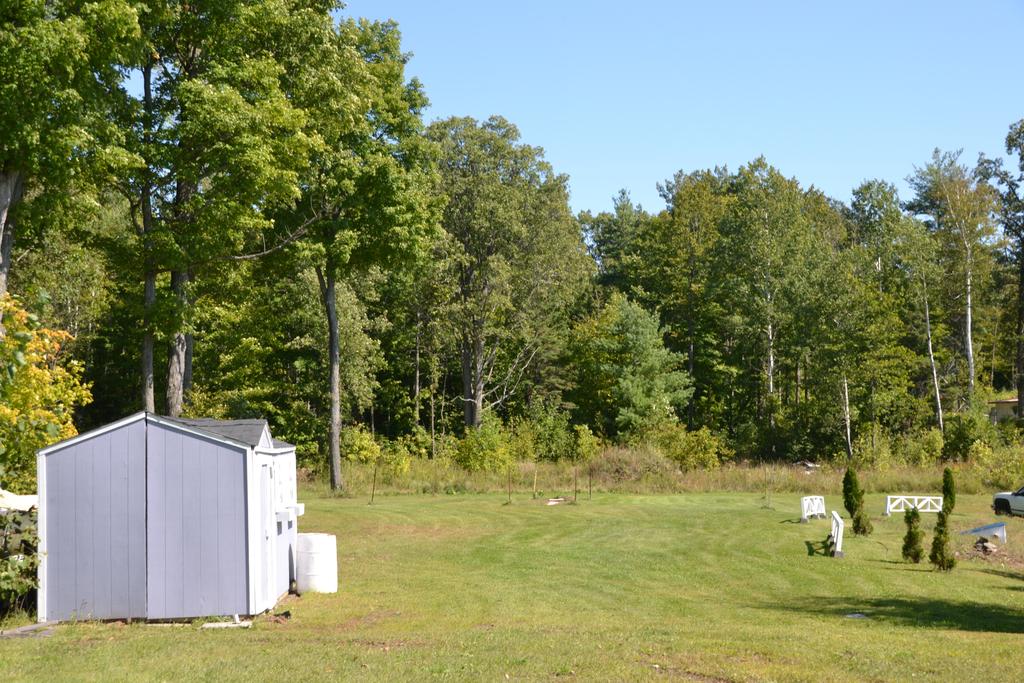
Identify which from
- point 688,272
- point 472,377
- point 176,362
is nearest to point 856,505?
point 176,362

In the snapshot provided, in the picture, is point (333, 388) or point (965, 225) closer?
point (333, 388)

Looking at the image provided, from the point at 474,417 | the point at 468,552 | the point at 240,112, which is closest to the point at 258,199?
the point at 240,112

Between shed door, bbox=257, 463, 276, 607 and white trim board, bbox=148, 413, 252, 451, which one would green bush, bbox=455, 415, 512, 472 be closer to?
shed door, bbox=257, 463, 276, 607

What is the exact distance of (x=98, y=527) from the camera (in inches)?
521

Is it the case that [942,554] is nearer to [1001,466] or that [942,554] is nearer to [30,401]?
[30,401]

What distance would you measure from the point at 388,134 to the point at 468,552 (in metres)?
17.4

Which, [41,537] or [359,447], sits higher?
[359,447]

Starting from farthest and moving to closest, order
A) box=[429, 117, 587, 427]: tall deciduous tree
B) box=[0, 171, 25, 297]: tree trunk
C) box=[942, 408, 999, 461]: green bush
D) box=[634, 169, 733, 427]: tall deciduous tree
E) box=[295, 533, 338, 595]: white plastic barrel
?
box=[634, 169, 733, 427]: tall deciduous tree < box=[429, 117, 587, 427]: tall deciduous tree < box=[942, 408, 999, 461]: green bush < box=[0, 171, 25, 297]: tree trunk < box=[295, 533, 338, 595]: white plastic barrel

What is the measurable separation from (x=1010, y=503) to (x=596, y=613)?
68.7 ft

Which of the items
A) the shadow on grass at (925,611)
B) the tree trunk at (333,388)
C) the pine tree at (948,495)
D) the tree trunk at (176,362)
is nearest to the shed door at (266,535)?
the shadow on grass at (925,611)

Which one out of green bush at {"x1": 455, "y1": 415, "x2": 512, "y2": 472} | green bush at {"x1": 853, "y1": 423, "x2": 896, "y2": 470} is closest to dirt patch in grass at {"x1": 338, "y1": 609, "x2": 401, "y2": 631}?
green bush at {"x1": 455, "y1": 415, "x2": 512, "y2": 472}

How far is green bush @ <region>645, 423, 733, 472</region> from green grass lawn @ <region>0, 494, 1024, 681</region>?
16.0 metres

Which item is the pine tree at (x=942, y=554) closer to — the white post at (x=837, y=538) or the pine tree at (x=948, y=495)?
the white post at (x=837, y=538)

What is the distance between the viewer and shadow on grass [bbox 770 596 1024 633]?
14242mm
